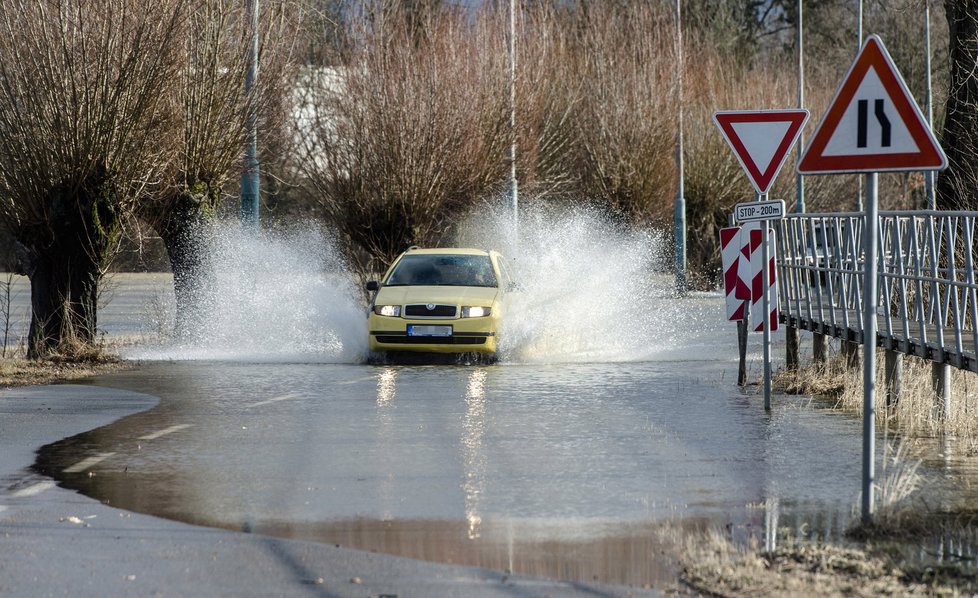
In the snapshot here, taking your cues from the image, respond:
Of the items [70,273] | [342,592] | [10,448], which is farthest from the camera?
[70,273]

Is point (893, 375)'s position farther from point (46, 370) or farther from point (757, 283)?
point (46, 370)

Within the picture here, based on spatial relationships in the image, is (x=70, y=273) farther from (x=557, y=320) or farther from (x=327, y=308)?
(x=557, y=320)

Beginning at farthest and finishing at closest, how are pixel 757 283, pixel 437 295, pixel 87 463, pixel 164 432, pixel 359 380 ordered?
pixel 437 295
pixel 359 380
pixel 757 283
pixel 164 432
pixel 87 463

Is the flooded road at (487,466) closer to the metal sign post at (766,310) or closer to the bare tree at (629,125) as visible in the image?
the metal sign post at (766,310)

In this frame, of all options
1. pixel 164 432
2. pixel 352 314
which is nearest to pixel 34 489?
pixel 164 432

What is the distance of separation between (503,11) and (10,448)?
88.6 feet

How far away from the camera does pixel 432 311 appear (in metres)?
18.9

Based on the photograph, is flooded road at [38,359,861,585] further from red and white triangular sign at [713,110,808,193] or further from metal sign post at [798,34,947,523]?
red and white triangular sign at [713,110,808,193]

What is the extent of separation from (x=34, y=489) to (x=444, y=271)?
37.5 feet

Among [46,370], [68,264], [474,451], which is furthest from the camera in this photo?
[68,264]

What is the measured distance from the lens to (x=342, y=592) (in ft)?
21.1

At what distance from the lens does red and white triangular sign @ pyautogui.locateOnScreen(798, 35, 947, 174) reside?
300 inches

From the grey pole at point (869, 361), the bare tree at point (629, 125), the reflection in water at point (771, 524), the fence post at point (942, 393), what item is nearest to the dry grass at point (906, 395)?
the fence post at point (942, 393)

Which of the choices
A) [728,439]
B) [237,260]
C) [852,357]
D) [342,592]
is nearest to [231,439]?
[728,439]
